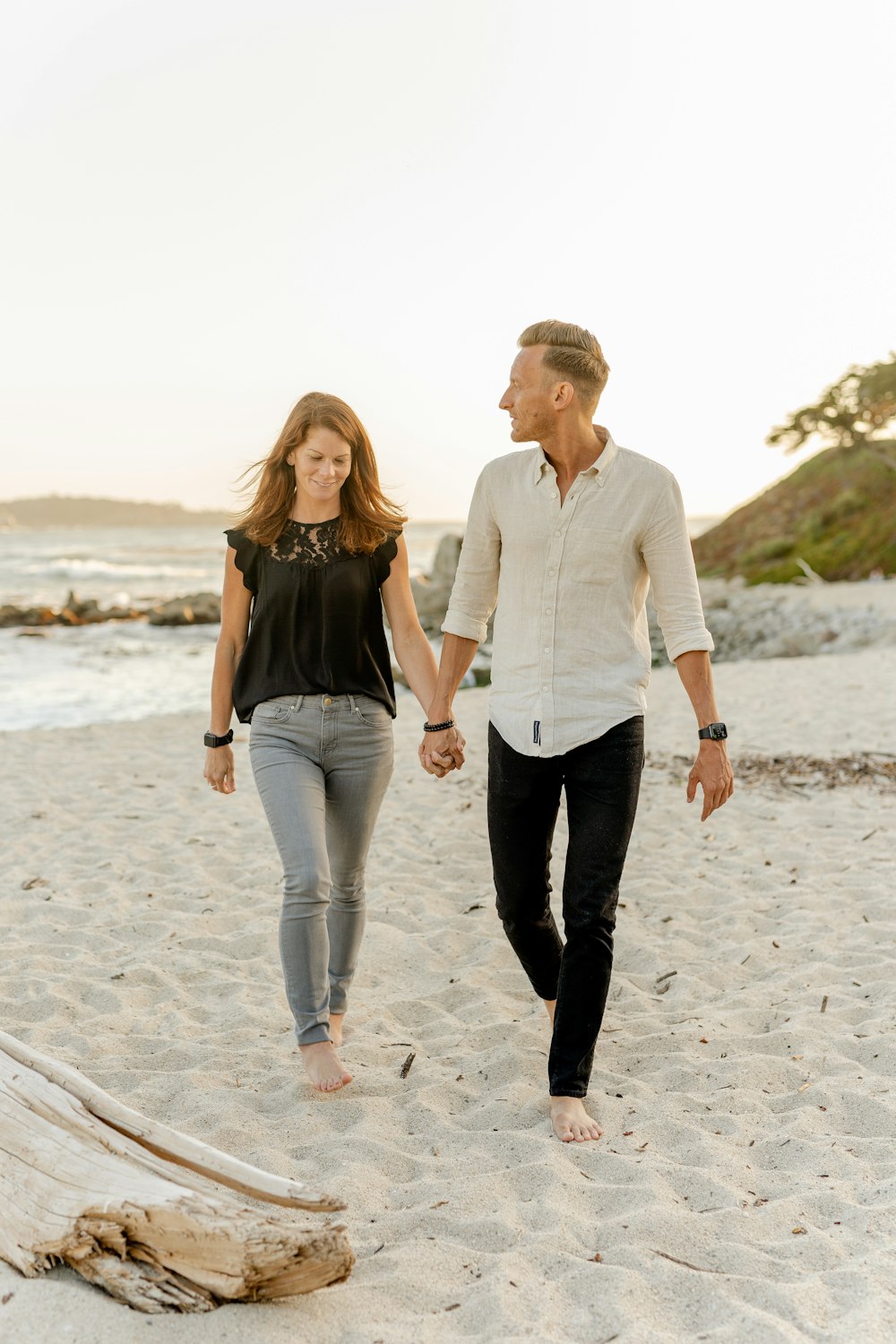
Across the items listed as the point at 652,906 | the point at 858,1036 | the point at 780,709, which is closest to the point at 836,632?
the point at 780,709

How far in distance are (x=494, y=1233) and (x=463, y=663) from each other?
1608 mm

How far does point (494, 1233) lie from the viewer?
2730 mm

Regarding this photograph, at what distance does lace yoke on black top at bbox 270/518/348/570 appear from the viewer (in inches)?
137

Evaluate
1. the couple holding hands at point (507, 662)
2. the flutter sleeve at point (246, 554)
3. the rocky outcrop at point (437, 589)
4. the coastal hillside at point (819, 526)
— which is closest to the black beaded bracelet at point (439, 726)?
the couple holding hands at point (507, 662)

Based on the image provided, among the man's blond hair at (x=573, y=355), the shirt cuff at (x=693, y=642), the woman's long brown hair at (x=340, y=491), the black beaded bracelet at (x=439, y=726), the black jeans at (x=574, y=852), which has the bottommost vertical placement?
the black jeans at (x=574, y=852)

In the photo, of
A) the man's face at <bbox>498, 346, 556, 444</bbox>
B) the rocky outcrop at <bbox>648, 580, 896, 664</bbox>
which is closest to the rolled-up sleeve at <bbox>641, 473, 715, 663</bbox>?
the man's face at <bbox>498, 346, 556, 444</bbox>

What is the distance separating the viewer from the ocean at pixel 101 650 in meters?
15.3

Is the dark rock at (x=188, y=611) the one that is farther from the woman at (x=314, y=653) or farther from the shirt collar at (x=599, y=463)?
the shirt collar at (x=599, y=463)

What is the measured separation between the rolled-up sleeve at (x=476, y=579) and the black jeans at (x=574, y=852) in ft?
1.14

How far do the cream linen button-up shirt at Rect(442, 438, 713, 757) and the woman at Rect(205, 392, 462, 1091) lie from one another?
45 centimetres

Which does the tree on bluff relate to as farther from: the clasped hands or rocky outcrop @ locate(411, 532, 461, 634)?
the clasped hands

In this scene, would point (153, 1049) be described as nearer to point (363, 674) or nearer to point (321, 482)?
point (363, 674)

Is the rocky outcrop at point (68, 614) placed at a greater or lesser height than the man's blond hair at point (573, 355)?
lesser

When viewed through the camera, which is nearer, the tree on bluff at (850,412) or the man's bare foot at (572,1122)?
the man's bare foot at (572,1122)
